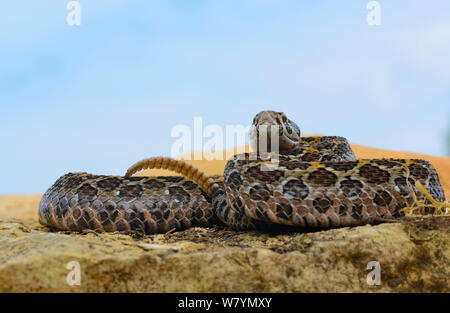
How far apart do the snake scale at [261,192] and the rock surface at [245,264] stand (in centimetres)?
69

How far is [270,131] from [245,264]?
295 cm

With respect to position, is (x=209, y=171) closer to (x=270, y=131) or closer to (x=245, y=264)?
(x=270, y=131)

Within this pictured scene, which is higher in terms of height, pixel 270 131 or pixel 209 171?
pixel 270 131

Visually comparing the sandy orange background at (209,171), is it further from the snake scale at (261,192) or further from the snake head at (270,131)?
the snake head at (270,131)

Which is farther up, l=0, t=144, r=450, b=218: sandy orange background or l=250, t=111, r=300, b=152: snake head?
l=250, t=111, r=300, b=152: snake head

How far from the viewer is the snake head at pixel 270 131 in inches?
268

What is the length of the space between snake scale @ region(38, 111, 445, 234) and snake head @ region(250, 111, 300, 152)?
0.01 m

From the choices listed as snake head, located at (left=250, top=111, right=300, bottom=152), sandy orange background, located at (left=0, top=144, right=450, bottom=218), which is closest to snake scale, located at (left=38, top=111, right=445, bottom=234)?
snake head, located at (left=250, top=111, right=300, bottom=152)

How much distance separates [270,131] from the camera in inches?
268

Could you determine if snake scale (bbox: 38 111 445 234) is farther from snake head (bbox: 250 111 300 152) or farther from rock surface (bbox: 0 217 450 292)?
rock surface (bbox: 0 217 450 292)

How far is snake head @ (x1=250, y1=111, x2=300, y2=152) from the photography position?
682 cm

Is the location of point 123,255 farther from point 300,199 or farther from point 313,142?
point 313,142

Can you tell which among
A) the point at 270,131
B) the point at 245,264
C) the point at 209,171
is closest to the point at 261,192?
the point at 270,131
